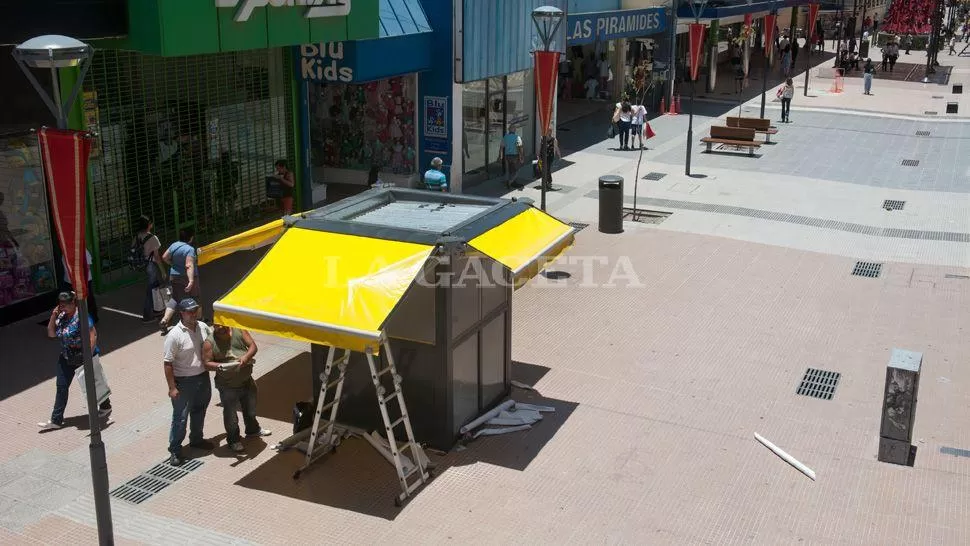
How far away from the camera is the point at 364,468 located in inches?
396

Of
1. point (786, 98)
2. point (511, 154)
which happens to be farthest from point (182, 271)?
point (786, 98)

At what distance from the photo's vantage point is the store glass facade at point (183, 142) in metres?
15.4

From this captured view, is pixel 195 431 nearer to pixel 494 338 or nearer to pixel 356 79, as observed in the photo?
pixel 494 338

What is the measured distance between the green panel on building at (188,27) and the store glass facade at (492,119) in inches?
354

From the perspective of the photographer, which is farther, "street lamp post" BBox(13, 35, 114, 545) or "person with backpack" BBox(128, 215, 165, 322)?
"person with backpack" BBox(128, 215, 165, 322)

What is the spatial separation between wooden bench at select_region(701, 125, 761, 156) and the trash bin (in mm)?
9729

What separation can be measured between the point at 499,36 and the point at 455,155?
2943 millimetres

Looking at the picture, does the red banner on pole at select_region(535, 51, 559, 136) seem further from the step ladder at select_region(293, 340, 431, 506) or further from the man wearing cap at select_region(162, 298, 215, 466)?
the man wearing cap at select_region(162, 298, 215, 466)

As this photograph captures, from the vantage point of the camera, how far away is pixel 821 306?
1525 centimetres

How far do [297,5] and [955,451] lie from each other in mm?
11449

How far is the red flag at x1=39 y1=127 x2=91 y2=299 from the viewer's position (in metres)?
7.24

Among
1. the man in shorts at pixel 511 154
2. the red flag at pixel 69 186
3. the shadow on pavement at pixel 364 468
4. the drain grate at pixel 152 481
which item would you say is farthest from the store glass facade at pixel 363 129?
the red flag at pixel 69 186

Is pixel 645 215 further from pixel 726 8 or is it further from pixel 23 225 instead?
pixel 726 8

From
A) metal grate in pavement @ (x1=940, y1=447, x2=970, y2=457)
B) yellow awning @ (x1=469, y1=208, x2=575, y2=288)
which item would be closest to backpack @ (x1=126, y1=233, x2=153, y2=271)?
yellow awning @ (x1=469, y1=208, x2=575, y2=288)
